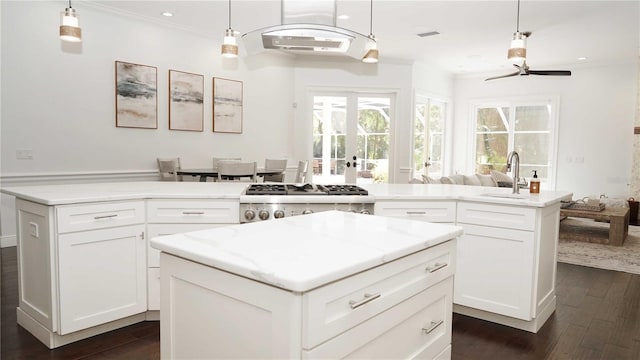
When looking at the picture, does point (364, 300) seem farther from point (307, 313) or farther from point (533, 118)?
point (533, 118)

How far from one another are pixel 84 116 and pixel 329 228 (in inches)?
183

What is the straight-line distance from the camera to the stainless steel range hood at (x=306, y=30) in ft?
7.08

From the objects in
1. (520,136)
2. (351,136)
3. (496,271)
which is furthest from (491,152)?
(496,271)

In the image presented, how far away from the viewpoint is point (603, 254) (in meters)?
4.98

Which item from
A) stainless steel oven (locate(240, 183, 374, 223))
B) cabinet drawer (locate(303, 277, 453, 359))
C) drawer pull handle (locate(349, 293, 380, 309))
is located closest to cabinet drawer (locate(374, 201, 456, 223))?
stainless steel oven (locate(240, 183, 374, 223))

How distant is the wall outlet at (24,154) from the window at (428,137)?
242 inches

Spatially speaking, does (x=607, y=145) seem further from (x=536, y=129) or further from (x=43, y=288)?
(x=43, y=288)

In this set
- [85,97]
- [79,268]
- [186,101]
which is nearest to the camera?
[79,268]

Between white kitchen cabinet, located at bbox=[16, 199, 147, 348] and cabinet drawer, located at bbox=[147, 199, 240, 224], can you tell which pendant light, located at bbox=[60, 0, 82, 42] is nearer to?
white kitchen cabinet, located at bbox=[16, 199, 147, 348]

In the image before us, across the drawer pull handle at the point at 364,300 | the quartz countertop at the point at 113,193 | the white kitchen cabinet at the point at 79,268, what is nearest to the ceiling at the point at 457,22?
the quartz countertop at the point at 113,193

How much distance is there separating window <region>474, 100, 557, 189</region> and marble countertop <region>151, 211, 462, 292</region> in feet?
26.9

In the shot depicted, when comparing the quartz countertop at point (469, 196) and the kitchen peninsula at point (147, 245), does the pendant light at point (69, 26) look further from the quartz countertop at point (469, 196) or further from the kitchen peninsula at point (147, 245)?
the quartz countertop at point (469, 196)

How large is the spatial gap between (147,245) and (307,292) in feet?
6.43

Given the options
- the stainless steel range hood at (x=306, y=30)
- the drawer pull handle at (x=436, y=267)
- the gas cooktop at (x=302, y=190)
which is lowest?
the drawer pull handle at (x=436, y=267)
